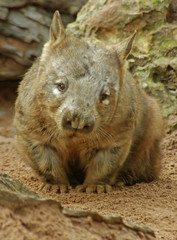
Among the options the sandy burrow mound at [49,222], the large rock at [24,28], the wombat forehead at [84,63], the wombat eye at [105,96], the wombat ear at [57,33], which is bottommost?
the sandy burrow mound at [49,222]

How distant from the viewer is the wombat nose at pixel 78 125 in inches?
180

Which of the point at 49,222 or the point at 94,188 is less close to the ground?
the point at 49,222

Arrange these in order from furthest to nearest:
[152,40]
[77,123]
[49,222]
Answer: [152,40] < [77,123] < [49,222]

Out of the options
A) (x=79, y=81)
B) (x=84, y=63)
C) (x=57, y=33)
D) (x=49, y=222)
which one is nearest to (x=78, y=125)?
(x=79, y=81)

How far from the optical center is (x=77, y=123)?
4.57 meters

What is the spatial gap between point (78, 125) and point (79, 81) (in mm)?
526

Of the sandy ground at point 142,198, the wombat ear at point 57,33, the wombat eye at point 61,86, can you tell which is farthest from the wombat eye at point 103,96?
the sandy ground at point 142,198

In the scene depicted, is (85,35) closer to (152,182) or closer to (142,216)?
(152,182)

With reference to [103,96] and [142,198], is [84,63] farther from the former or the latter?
[142,198]

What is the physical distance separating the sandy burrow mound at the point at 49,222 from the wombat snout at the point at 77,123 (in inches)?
59.2

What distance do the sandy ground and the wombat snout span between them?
68cm

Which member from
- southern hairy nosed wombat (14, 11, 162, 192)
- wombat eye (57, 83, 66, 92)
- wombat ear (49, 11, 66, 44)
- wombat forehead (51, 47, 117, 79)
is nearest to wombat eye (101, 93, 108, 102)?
southern hairy nosed wombat (14, 11, 162, 192)

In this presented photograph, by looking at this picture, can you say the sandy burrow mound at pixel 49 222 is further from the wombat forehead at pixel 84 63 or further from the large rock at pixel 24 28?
the large rock at pixel 24 28

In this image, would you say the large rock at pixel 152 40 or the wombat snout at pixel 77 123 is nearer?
the wombat snout at pixel 77 123
